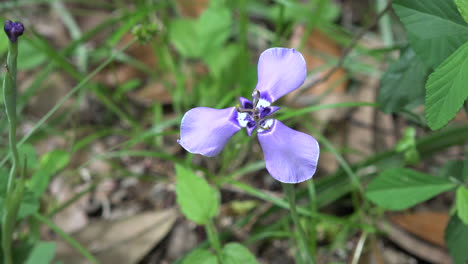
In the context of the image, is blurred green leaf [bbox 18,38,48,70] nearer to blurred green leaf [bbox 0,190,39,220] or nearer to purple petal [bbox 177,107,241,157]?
blurred green leaf [bbox 0,190,39,220]

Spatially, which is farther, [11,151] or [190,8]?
[190,8]

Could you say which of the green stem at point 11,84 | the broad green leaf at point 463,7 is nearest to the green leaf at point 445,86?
the broad green leaf at point 463,7

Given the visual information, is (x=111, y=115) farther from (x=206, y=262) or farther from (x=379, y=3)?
(x=379, y=3)

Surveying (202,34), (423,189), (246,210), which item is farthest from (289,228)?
(202,34)

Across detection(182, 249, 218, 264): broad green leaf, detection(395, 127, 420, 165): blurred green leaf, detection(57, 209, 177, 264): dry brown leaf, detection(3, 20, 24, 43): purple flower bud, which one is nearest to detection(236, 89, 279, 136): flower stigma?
detection(182, 249, 218, 264): broad green leaf

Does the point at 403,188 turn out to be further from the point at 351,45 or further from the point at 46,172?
the point at 46,172

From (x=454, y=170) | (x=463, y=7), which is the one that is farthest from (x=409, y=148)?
(x=463, y=7)

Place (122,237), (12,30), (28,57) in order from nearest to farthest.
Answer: (12,30), (122,237), (28,57)
